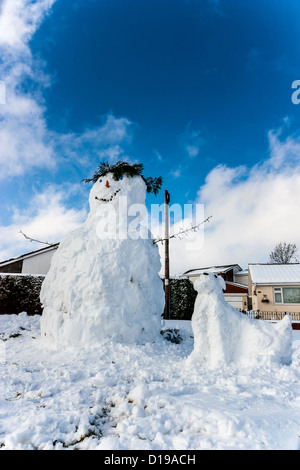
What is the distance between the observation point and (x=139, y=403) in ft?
10.7

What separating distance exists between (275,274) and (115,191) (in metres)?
17.0

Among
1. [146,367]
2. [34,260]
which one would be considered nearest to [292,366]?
[146,367]

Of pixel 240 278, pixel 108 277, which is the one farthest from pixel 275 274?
pixel 108 277

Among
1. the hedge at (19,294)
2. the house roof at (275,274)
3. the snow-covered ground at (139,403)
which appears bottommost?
the snow-covered ground at (139,403)

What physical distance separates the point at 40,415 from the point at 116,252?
3828 mm

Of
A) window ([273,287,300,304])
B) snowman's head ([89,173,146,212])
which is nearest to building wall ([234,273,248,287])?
window ([273,287,300,304])

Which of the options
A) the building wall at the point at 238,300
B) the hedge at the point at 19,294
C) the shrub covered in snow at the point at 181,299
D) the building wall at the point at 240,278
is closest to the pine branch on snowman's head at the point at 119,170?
the hedge at the point at 19,294

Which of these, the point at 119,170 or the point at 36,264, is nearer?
the point at 119,170

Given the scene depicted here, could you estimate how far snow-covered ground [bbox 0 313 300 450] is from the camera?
8.10 feet

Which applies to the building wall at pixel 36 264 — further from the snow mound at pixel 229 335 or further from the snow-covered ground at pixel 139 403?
the snow mound at pixel 229 335

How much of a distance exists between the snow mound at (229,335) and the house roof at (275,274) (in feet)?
49.8

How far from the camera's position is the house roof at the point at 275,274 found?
61.3ft

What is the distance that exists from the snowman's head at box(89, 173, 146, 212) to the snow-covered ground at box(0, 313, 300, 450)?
142 inches

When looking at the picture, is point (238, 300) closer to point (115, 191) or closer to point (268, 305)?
point (268, 305)
